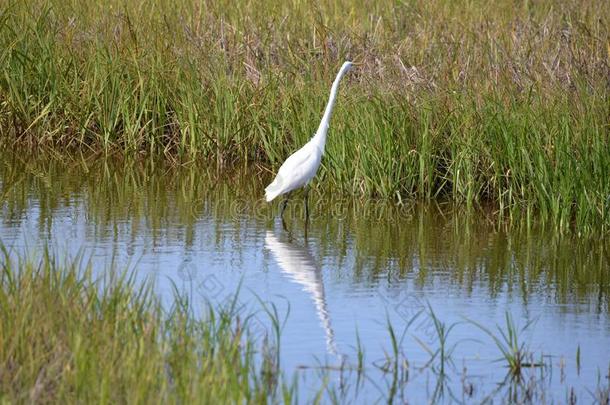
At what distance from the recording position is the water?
17.1 ft

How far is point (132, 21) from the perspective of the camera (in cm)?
1034

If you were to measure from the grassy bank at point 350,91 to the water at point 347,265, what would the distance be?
0.83ft

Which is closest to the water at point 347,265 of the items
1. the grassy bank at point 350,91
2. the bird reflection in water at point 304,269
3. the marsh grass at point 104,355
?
the bird reflection in water at point 304,269

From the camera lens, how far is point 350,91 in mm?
8992

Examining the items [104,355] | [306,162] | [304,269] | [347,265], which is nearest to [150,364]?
[104,355]

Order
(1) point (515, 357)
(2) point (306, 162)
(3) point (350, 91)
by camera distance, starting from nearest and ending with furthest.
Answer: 1. (1) point (515, 357)
2. (2) point (306, 162)
3. (3) point (350, 91)

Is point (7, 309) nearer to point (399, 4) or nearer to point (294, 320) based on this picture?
point (294, 320)

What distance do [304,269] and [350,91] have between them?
2454mm

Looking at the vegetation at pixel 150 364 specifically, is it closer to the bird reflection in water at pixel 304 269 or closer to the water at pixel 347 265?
the water at pixel 347 265

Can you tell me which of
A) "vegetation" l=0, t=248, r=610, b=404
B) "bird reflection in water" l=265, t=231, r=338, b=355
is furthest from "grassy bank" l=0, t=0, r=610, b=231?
"vegetation" l=0, t=248, r=610, b=404

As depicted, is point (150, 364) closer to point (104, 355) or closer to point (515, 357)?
point (104, 355)

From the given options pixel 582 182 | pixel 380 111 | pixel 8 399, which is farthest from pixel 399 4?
pixel 8 399

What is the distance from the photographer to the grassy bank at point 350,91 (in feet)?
25.9

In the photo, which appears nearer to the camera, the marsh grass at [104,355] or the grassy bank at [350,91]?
the marsh grass at [104,355]
